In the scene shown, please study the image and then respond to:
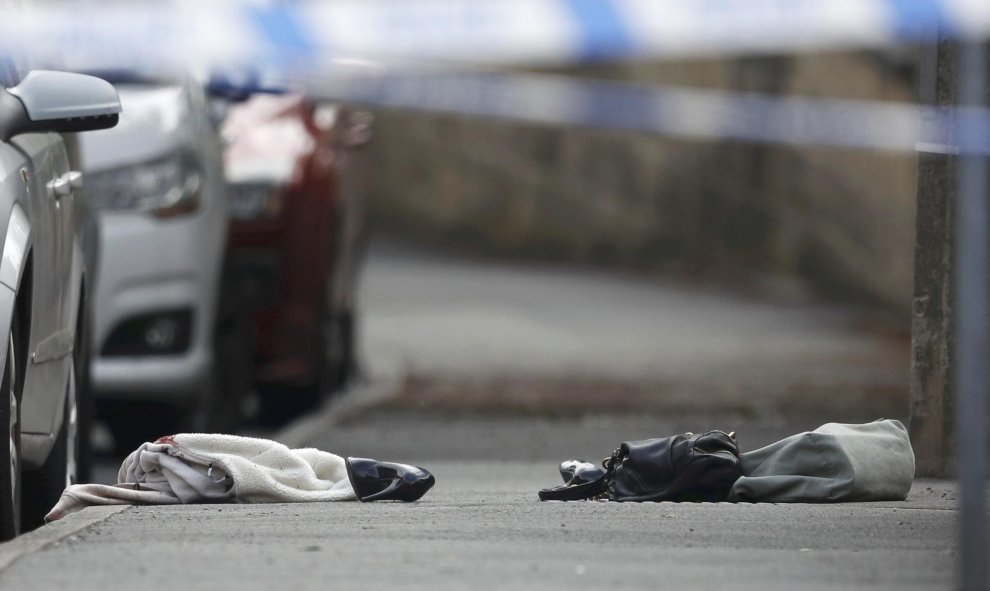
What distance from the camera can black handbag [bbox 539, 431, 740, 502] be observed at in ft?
19.4

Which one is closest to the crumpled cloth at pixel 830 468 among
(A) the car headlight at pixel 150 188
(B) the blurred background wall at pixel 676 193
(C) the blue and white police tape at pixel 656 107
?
(A) the car headlight at pixel 150 188

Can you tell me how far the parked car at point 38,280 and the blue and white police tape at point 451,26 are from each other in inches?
10.5

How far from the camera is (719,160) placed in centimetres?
2345

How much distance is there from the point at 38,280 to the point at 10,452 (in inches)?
25.3

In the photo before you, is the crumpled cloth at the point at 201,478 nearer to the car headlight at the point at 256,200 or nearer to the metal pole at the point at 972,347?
the metal pole at the point at 972,347

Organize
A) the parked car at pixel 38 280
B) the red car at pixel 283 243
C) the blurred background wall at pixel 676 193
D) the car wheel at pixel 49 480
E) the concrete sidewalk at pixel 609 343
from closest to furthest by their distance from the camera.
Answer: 1. the parked car at pixel 38 280
2. the car wheel at pixel 49 480
3. the red car at pixel 283 243
4. the concrete sidewalk at pixel 609 343
5. the blurred background wall at pixel 676 193

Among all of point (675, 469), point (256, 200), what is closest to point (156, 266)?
point (256, 200)

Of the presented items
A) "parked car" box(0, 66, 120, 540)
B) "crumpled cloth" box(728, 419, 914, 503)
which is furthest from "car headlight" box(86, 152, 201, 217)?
"crumpled cloth" box(728, 419, 914, 503)

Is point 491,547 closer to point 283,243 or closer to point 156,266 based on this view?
point 156,266

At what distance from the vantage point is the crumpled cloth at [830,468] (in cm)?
596

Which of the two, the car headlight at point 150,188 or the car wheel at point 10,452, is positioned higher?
the car headlight at point 150,188

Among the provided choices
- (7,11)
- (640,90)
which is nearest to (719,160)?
(640,90)

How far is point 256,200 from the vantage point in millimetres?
10828

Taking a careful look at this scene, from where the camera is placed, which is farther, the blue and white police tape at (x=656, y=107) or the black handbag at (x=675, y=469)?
the blue and white police tape at (x=656, y=107)
